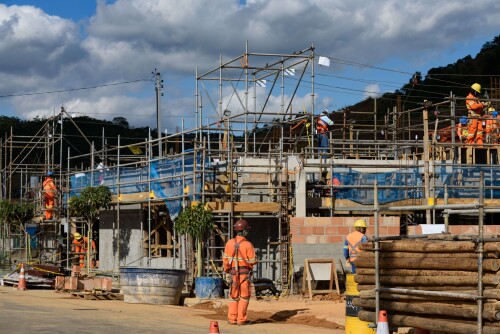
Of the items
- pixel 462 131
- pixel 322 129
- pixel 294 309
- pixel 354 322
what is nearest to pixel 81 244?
pixel 322 129

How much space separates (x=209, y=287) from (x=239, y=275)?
16.1 feet

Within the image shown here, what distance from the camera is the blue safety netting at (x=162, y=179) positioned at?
24.1 meters

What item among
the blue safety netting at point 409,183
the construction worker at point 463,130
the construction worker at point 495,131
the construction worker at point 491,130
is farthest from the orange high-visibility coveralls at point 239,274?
the construction worker at point 495,131

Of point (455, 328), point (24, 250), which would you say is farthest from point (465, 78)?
point (455, 328)

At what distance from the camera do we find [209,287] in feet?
69.6

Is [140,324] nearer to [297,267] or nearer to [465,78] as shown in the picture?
[297,267]

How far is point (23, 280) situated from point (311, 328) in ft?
43.1

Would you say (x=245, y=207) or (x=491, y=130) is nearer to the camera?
(x=245, y=207)

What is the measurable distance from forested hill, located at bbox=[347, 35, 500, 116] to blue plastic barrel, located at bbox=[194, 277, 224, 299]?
5484 centimetres

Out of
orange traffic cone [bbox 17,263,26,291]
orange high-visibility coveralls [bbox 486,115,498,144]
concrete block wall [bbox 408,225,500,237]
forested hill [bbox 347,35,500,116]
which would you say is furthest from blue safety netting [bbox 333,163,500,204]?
forested hill [bbox 347,35,500,116]

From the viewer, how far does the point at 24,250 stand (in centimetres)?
3900

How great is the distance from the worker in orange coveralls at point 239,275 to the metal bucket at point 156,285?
4.39 meters

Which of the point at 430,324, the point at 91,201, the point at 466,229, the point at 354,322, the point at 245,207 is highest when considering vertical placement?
the point at 91,201

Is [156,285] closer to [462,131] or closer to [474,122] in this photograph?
[474,122]
